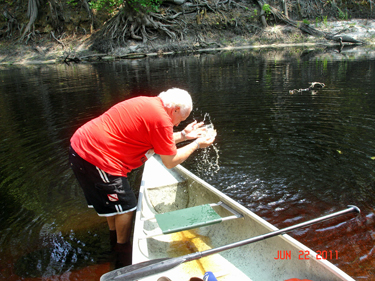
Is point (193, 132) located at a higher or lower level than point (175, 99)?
lower

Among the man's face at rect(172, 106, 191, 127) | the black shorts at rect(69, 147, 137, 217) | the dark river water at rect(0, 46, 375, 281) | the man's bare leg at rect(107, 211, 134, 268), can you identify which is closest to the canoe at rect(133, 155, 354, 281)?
the man's bare leg at rect(107, 211, 134, 268)

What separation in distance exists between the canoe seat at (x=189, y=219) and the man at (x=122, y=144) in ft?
Answer: 1.46

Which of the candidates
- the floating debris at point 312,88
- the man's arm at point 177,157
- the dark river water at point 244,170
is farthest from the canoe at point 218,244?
the floating debris at point 312,88

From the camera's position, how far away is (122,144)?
2.93 metres

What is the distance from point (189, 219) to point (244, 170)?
2694 mm

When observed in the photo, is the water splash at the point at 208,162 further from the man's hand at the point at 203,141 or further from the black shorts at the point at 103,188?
the black shorts at the point at 103,188

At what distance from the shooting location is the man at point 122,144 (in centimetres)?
283

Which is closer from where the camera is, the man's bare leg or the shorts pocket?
the shorts pocket

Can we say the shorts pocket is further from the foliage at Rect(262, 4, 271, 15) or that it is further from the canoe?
the foliage at Rect(262, 4, 271, 15)

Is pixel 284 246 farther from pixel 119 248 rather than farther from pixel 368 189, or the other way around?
pixel 368 189

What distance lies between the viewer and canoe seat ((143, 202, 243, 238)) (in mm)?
3152

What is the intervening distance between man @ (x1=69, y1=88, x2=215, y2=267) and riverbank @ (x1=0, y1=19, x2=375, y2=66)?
95.3 ft

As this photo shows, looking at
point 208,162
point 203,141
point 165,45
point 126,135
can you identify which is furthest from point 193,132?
point 165,45

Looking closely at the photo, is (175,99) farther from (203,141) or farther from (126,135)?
(203,141)
